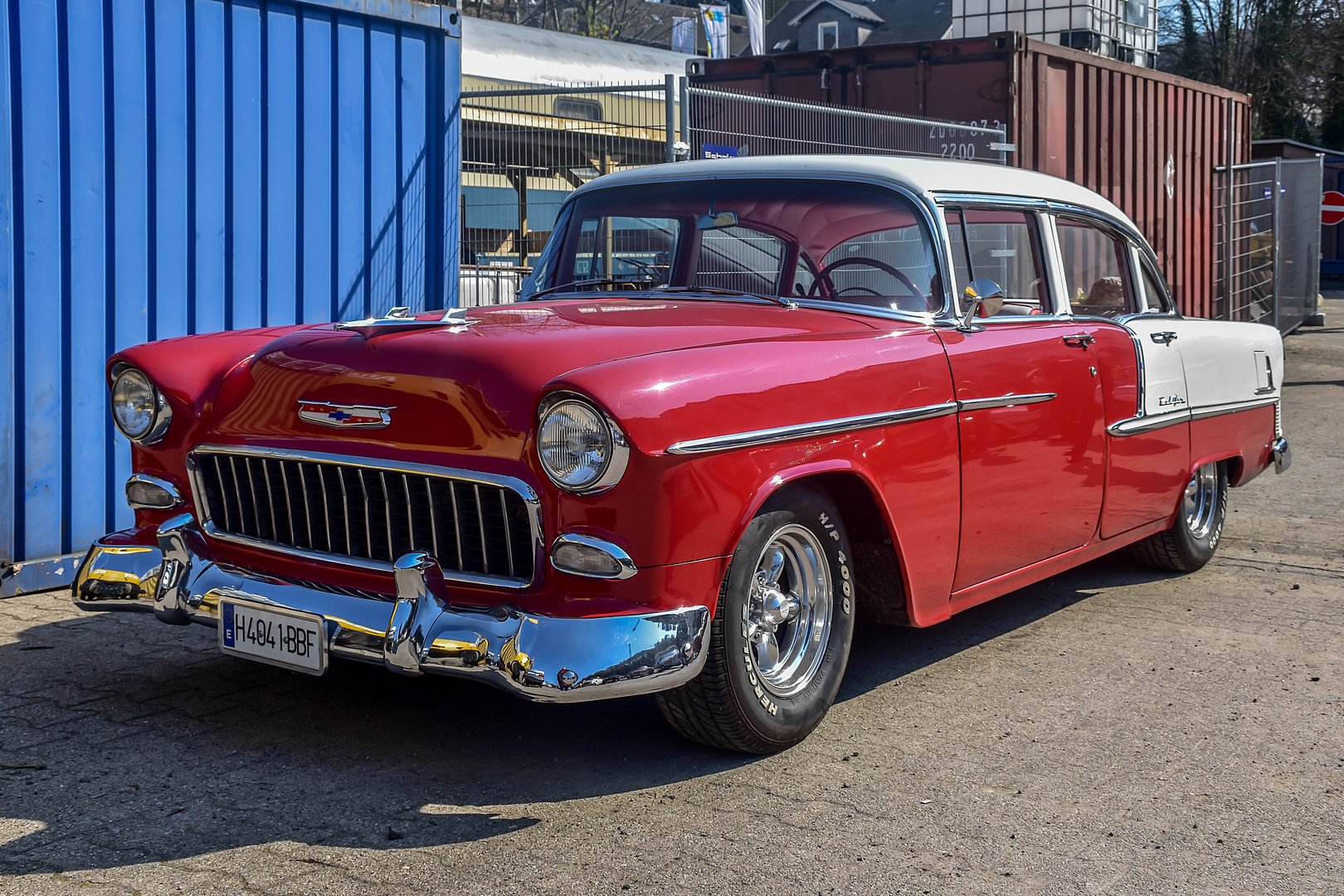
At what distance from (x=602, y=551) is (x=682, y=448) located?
0.96 feet

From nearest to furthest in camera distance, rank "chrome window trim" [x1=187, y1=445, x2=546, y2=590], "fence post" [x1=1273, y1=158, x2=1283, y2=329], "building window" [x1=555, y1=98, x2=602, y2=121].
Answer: "chrome window trim" [x1=187, y1=445, x2=546, y2=590]
"building window" [x1=555, y1=98, x2=602, y2=121]
"fence post" [x1=1273, y1=158, x2=1283, y2=329]

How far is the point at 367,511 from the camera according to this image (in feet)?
10.6

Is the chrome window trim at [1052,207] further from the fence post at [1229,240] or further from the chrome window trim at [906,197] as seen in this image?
the fence post at [1229,240]

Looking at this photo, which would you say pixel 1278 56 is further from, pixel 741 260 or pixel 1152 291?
pixel 741 260

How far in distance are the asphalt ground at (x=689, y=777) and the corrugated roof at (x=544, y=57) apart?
1392 cm

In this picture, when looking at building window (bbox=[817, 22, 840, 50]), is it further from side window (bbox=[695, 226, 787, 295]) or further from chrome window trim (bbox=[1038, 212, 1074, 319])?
side window (bbox=[695, 226, 787, 295])

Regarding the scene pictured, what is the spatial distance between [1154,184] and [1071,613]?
9199 mm

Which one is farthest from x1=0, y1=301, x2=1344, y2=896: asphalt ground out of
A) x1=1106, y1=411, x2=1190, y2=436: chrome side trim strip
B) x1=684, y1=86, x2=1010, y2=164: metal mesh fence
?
x1=684, y1=86, x2=1010, y2=164: metal mesh fence

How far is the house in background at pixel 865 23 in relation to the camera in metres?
45.2

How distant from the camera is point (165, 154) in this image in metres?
5.62

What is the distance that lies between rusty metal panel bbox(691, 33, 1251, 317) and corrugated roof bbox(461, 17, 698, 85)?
18.6 ft

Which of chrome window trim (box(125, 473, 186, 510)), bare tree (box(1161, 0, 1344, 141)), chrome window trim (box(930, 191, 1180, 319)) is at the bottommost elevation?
chrome window trim (box(125, 473, 186, 510))

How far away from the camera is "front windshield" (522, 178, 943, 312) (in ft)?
13.3

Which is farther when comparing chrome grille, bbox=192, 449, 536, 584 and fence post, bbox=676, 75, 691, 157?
fence post, bbox=676, 75, 691, 157
